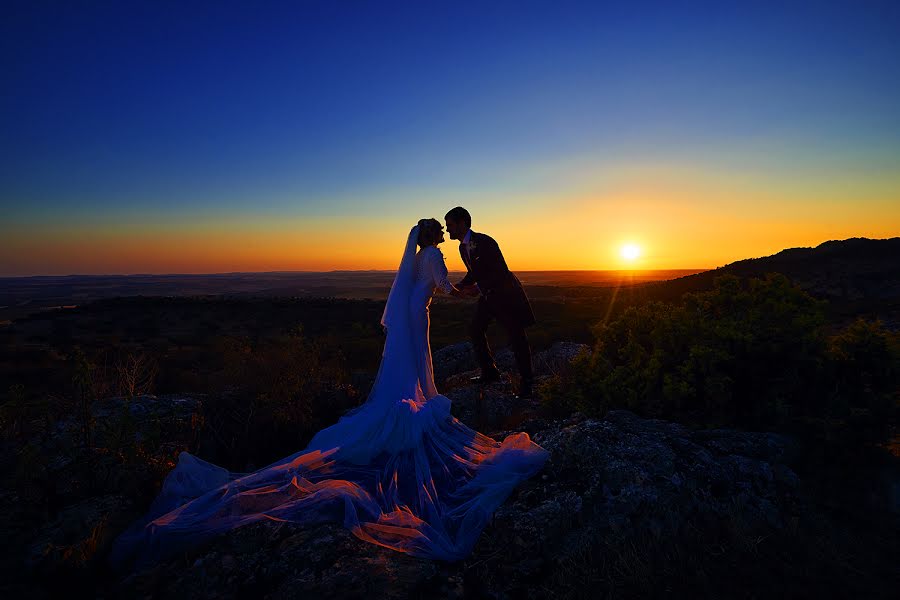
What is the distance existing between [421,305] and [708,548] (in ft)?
12.0

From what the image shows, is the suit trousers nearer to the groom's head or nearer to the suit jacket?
the suit jacket

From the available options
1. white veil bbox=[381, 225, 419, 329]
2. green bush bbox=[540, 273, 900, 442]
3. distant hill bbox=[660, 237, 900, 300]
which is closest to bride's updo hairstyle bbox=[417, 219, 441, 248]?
white veil bbox=[381, 225, 419, 329]

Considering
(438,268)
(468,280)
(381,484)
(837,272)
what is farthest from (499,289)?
(837,272)

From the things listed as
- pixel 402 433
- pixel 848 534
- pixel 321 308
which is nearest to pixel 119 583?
pixel 402 433

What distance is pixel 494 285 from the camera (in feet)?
Result: 21.9

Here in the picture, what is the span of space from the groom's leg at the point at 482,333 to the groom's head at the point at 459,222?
1.05m

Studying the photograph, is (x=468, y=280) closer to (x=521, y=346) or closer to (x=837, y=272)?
(x=521, y=346)

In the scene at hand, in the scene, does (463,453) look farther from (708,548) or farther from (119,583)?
(119,583)

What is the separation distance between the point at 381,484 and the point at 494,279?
373 centimetres

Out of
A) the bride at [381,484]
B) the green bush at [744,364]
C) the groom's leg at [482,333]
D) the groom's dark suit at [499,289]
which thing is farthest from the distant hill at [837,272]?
the bride at [381,484]

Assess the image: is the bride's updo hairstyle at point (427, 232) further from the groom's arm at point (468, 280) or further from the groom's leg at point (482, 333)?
the groom's leg at point (482, 333)

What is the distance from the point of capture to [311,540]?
113 inches

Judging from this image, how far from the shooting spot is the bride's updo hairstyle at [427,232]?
18.1 feet

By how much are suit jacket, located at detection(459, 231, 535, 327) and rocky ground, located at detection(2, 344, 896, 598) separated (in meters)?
3.14
